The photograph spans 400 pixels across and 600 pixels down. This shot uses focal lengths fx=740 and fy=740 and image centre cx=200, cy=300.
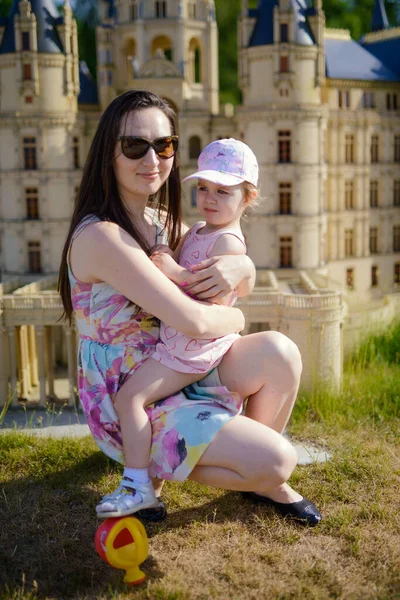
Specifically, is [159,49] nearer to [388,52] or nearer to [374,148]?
[374,148]

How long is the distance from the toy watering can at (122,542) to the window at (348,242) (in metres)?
31.9

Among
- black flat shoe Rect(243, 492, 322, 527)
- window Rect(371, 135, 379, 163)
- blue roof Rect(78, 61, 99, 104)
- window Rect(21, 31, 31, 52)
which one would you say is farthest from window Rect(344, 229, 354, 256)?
black flat shoe Rect(243, 492, 322, 527)

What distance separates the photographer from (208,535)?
530 centimetres

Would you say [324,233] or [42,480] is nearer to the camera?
[42,480]

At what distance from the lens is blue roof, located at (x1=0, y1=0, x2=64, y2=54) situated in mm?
30297

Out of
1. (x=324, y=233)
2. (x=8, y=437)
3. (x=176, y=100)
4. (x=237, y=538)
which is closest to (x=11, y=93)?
(x=176, y=100)

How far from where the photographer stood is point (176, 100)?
102 ft

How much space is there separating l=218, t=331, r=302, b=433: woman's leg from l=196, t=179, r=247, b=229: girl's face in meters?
0.84

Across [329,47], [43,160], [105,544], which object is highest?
[329,47]

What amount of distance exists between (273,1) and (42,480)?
2773 cm

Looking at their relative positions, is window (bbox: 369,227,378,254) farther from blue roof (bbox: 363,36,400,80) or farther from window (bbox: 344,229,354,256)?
blue roof (bbox: 363,36,400,80)

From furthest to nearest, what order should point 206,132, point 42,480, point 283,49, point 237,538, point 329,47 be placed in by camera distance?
1. point 329,47
2. point 206,132
3. point 283,49
4. point 42,480
5. point 237,538

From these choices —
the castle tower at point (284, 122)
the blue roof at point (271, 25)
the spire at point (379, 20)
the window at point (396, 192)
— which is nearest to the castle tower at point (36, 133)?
the castle tower at point (284, 122)

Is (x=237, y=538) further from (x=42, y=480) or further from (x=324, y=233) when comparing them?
(x=324, y=233)
